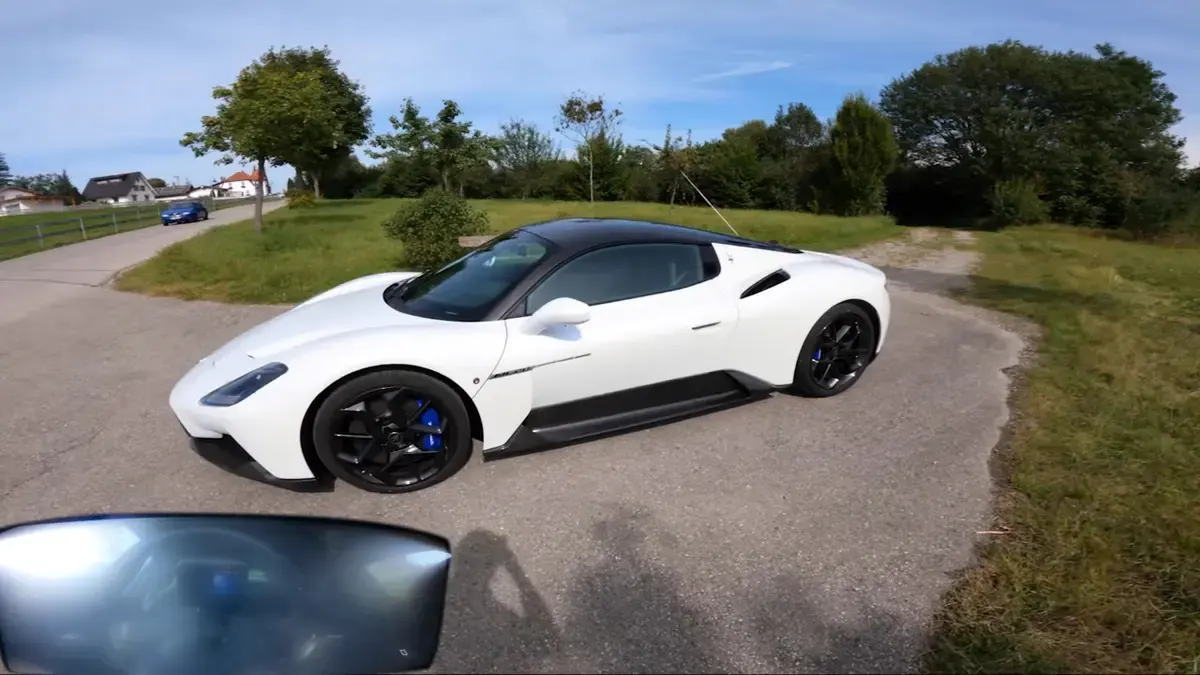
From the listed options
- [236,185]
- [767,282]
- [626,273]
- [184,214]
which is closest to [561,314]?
[626,273]

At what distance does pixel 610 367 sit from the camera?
338 centimetres

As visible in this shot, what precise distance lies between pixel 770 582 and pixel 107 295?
9.96 m

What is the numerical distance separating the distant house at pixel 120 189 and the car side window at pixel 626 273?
11045 cm

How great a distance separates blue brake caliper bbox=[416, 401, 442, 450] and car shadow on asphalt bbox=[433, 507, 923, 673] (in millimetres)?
743

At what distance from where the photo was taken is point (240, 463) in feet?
9.66

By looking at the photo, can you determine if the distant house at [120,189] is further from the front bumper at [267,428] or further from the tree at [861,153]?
the front bumper at [267,428]

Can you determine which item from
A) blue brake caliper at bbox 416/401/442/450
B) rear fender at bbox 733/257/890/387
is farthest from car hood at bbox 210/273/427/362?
rear fender at bbox 733/257/890/387

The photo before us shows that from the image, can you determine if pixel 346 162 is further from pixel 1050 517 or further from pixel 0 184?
pixel 0 184

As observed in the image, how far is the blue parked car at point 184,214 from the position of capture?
27.3m

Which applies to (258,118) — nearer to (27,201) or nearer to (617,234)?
(617,234)

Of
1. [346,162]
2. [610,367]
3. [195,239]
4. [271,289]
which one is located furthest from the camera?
[346,162]

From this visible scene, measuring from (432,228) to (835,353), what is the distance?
721cm

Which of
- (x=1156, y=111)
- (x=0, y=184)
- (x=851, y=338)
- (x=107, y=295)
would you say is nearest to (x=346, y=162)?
(x=107, y=295)

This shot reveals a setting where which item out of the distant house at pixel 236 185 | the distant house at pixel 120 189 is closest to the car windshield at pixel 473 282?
the distant house at pixel 120 189
